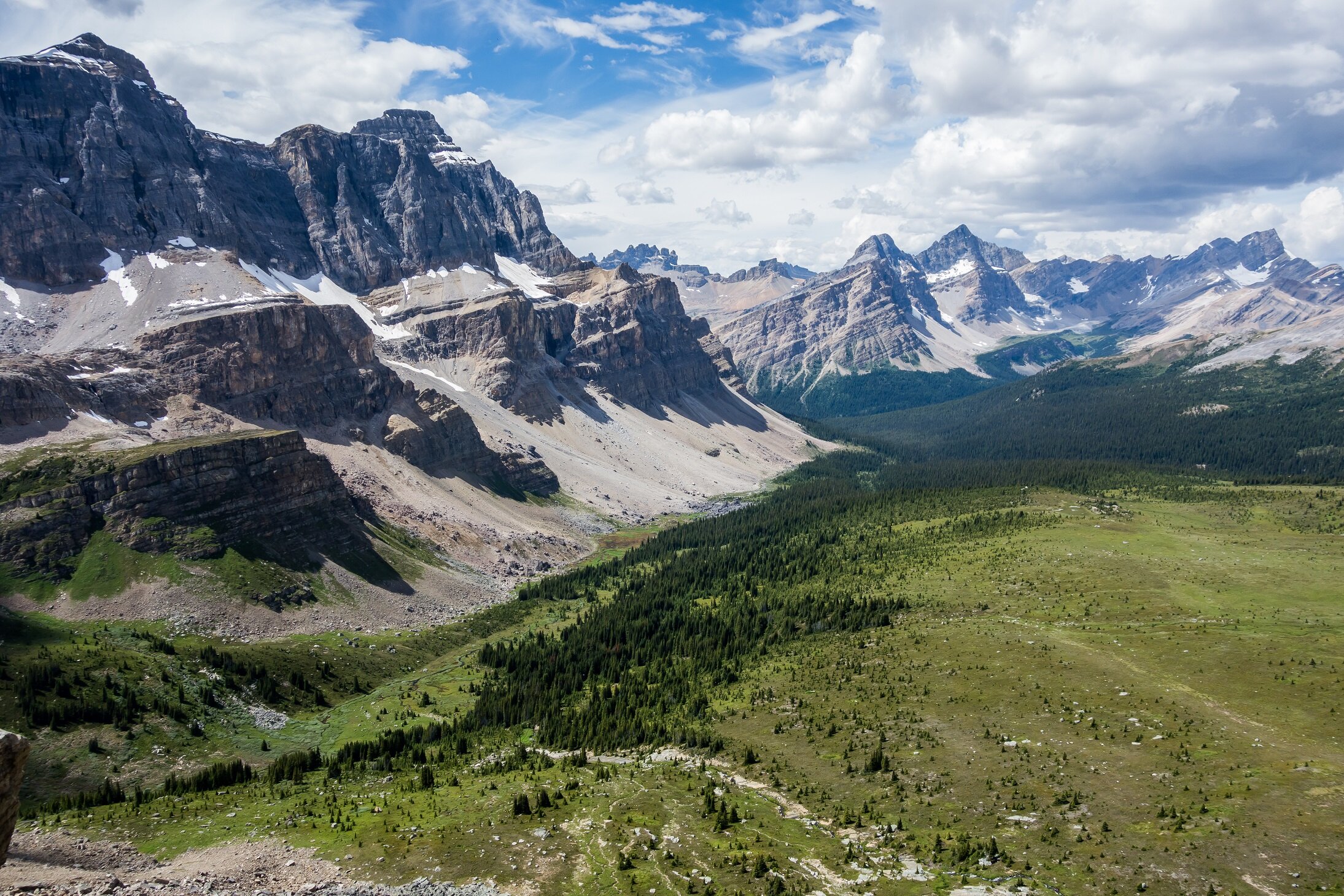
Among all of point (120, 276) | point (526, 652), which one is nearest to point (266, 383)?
point (120, 276)

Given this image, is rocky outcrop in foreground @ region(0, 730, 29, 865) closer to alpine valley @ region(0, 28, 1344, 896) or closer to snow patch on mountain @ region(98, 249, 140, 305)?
alpine valley @ region(0, 28, 1344, 896)

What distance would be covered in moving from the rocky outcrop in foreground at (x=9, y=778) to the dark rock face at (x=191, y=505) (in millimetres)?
96971

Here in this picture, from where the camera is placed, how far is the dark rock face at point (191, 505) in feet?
353

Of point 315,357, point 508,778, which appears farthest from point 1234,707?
point 315,357

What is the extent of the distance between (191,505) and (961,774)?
4341 inches

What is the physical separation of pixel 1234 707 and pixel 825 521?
Answer: 11330 cm

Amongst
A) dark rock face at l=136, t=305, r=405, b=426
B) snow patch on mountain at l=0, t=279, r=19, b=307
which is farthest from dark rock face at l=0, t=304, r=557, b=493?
snow patch on mountain at l=0, t=279, r=19, b=307

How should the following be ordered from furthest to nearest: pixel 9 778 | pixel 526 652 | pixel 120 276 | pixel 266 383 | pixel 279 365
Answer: pixel 120 276, pixel 279 365, pixel 266 383, pixel 526 652, pixel 9 778

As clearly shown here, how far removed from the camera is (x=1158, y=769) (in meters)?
55.9

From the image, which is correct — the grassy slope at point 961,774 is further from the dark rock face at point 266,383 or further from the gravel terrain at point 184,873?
the dark rock face at point 266,383

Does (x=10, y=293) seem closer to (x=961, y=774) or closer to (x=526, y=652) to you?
(x=526, y=652)

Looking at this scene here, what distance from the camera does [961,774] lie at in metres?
59.5

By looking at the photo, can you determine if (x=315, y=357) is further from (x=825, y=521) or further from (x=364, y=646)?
(x=825, y=521)

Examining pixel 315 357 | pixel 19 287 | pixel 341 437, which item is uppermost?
pixel 19 287
